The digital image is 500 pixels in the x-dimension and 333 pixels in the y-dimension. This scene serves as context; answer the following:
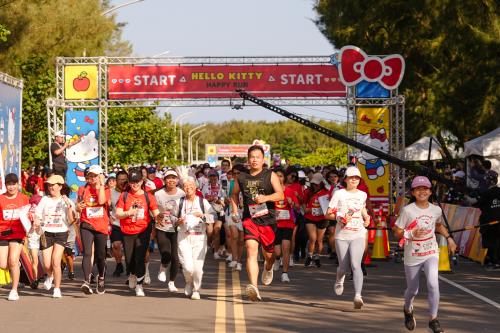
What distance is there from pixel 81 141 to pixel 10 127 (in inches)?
412

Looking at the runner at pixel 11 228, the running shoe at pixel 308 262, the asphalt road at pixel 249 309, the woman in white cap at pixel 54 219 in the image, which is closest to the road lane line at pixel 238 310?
the asphalt road at pixel 249 309

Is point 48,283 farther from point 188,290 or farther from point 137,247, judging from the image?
point 188,290

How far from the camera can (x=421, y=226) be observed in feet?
37.3

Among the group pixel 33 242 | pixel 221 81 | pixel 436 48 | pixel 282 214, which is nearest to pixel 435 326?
pixel 282 214

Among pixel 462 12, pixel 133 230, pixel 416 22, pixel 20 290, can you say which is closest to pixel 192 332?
pixel 133 230

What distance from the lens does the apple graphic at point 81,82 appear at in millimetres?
31047

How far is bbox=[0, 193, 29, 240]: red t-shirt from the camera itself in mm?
14516

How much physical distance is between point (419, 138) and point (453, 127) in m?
12.3

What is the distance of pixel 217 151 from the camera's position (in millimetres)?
142375

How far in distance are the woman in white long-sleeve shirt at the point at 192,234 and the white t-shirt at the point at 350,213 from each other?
5.93ft

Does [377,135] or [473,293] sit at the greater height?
[377,135]

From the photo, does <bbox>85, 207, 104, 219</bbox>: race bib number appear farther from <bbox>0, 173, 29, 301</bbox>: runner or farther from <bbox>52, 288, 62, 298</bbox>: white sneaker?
<bbox>52, 288, 62, 298</bbox>: white sneaker

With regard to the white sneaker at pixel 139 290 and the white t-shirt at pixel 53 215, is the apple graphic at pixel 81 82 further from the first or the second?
the white sneaker at pixel 139 290

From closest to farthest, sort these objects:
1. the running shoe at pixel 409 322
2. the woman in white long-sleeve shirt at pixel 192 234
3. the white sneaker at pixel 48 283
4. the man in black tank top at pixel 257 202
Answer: the running shoe at pixel 409 322
the man in black tank top at pixel 257 202
the woman in white long-sleeve shirt at pixel 192 234
the white sneaker at pixel 48 283
